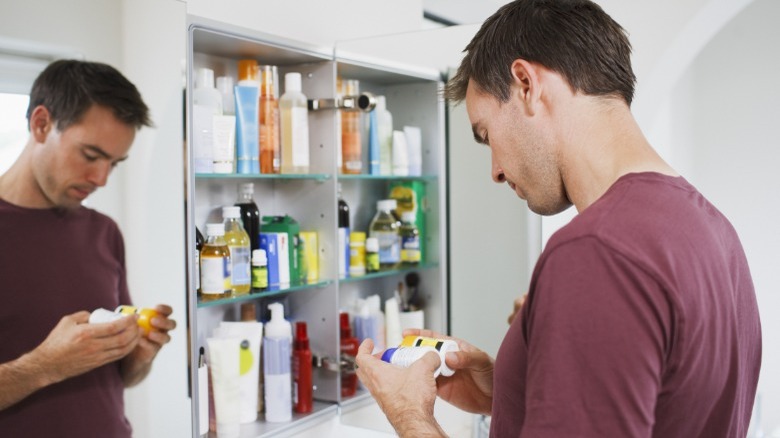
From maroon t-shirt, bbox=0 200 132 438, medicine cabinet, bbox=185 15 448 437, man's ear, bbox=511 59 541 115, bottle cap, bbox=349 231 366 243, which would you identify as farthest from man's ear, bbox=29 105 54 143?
bottle cap, bbox=349 231 366 243

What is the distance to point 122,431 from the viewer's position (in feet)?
4.45

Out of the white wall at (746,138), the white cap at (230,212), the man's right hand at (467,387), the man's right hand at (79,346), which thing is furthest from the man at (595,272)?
the white wall at (746,138)

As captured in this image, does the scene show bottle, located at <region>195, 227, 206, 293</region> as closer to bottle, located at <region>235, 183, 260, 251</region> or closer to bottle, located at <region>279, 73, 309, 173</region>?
bottle, located at <region>235, 183, 260, 251</region>

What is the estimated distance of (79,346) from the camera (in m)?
1.26

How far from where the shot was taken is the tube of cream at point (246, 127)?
5.51ft

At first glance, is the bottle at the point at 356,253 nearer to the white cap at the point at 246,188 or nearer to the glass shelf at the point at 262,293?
the glass shelf at the point at 262,293

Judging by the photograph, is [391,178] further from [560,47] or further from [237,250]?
[560,47]

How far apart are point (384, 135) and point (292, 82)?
361mm

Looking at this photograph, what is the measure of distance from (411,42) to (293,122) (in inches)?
16.6

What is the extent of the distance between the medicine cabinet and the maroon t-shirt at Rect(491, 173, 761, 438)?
3.06 ft

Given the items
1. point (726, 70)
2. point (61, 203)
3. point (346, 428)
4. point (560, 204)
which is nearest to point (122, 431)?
point (61, 203)

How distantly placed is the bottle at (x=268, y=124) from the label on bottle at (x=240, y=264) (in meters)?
0.21

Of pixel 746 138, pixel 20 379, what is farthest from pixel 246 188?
pixel 746 138

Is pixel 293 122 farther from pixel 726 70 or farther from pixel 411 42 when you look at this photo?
pixel 726 70
